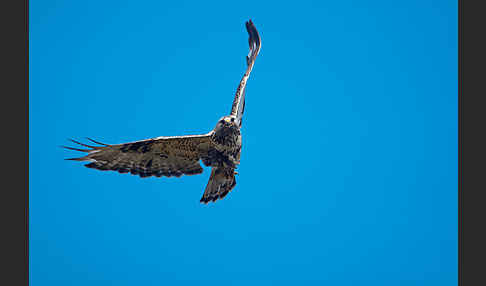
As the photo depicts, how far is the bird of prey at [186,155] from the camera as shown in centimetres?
567

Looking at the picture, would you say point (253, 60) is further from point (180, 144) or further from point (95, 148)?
point (95, 148)

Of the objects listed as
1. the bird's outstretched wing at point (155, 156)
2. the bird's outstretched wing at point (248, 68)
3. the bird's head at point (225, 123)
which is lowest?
the bird's outstretched wing at point (155, 156)

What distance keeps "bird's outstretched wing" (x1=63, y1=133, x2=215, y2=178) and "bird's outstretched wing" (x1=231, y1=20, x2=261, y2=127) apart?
0.80 meters

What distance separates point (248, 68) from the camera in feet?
22.5

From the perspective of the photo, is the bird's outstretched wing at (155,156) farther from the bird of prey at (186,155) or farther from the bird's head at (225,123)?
the bird's head at (225,123)

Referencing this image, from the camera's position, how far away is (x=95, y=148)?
557 cm

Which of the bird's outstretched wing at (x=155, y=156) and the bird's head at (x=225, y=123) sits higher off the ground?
the bird's head at (x=225, y=123)

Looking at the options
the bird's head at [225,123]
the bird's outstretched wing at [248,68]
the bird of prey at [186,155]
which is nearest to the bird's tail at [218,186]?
the bird of prey at [186,155]

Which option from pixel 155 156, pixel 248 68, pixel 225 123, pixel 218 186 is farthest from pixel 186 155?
pixel 248 68

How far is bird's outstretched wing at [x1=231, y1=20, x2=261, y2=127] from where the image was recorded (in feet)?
20.4

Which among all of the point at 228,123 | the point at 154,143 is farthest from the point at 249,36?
the point at 154,143

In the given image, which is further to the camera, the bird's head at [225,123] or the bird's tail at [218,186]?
the bird's tail at [218,186]

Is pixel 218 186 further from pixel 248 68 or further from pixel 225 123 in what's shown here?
pixel 248 68

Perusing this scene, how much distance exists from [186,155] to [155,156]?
465 millimetres
